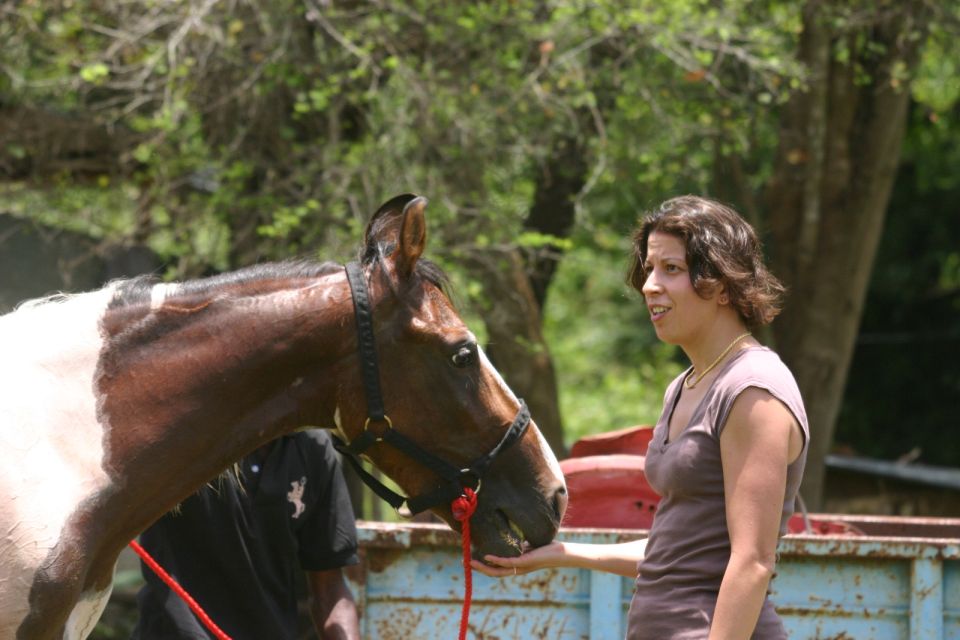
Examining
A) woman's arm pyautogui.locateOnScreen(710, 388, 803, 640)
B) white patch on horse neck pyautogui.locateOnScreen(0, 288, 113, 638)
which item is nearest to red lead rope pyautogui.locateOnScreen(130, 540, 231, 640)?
white patch on horse neck pyautogui.locateOnScreen(0, 288, 113, 638)

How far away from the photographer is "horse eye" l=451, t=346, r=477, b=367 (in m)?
2.56

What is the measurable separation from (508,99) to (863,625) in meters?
3.95

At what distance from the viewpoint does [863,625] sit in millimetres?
3625

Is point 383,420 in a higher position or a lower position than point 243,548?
higher

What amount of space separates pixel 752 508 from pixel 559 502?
1.93ft

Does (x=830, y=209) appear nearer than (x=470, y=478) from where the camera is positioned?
No

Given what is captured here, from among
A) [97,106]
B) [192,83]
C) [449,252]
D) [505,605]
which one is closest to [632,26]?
[449,252]

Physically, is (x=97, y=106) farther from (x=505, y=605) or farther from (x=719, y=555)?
(x=719, y=555)

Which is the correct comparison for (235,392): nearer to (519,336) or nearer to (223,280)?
(223,280)

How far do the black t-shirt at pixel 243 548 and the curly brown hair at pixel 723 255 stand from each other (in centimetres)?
123

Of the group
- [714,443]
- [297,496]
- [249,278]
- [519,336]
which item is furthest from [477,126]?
[714,443]

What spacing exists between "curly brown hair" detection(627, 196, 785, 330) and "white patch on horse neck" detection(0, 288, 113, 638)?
1258 mm

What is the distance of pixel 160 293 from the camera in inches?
102

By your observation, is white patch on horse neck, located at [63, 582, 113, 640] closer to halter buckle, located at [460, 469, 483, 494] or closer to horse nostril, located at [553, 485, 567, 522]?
halter buckle, located at [460, 469, 483, 494]
